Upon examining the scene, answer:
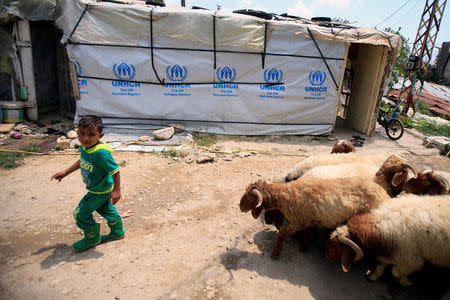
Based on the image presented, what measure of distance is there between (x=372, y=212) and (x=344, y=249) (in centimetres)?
55

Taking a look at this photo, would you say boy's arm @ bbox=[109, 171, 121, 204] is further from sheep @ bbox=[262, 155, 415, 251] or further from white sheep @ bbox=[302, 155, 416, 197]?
white sheep @ bbox=[302, 155, 416, 197]

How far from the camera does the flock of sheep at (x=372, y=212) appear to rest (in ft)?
8.54

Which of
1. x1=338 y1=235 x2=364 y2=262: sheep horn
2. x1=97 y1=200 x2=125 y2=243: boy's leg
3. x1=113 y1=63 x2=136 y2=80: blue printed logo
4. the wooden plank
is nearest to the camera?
x1=338 y1=235 x2=364 y2=262: sheep horn

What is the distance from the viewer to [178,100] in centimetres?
791

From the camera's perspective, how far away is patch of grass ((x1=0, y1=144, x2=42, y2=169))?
551 centimetres

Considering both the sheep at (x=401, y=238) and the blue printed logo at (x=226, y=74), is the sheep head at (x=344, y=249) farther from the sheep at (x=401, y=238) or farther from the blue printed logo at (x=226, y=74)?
the blue printed logo at (x=226, y=74)

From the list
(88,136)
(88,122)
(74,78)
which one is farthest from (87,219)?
(74,78)

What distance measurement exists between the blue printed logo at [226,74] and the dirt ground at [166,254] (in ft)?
11.4

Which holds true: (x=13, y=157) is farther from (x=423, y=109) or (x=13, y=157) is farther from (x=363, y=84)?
(x=423, y=109)

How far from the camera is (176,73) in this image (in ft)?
25.3

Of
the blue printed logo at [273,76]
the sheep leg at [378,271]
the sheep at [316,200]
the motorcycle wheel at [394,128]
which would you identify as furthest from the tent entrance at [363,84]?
the sheep leg at [378,271]

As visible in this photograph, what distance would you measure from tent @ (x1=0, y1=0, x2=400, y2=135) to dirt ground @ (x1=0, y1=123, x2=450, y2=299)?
120 inches

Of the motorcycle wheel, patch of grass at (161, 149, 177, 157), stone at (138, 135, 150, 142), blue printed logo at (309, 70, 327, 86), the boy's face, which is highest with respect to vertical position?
blue printed logo at (309, 70, 327, 86)

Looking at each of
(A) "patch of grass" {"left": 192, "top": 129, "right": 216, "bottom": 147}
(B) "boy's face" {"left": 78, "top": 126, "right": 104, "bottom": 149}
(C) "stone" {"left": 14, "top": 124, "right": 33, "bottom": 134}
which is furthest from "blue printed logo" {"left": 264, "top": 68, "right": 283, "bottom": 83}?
(C) "stone" {"left": 14, "top": 124, "right": 33, "bottom": 134}
